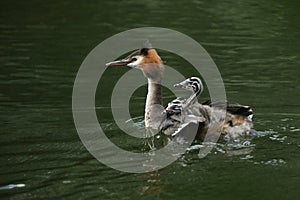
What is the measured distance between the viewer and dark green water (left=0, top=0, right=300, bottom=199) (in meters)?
6.02

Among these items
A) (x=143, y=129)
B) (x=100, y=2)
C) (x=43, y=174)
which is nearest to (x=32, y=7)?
(x=100, y=2)

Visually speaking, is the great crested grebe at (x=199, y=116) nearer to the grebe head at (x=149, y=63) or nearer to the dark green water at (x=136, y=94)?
the dark green water at (x=136, y=94)

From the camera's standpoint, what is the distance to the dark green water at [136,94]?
602cm

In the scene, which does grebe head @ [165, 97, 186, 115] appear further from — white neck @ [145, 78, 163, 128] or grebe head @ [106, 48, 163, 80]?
grebe head @ [106, 48, 163, 80]

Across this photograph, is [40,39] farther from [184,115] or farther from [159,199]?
[159,199]

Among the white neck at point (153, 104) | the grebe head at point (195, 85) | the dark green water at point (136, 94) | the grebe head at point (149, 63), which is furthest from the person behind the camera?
the grebe head at point (149, 63)

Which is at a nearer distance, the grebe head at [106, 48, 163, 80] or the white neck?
the white neck

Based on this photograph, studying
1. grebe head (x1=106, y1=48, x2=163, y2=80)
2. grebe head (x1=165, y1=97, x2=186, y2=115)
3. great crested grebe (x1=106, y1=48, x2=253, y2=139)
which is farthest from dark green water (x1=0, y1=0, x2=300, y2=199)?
grebe head (x1=106, y1=48, x2=163, y2=80)

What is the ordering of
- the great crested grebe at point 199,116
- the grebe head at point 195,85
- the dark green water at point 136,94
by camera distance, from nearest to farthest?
1. the dark green water at point 136,94
2. the great crested grebe at point 199,116
3. the grebe head at point 195,85

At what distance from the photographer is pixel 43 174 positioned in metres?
6.30

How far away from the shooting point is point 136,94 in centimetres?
933

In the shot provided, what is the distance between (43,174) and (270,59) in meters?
5.42

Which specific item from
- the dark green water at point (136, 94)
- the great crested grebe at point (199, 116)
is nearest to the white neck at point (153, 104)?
the great crested grebe at point (199, 116)

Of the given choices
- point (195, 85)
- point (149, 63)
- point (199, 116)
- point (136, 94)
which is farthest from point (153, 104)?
point (136, 94)
